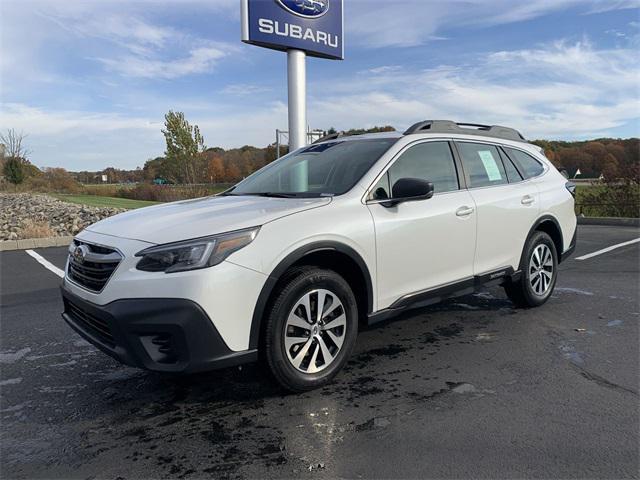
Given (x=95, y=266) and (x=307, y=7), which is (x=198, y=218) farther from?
(x=307, y=7)

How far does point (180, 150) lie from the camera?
31125mm

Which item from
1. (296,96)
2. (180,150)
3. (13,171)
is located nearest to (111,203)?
(180,150)

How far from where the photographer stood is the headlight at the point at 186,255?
2746 mm

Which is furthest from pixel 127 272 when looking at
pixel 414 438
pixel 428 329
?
pixel 428 329

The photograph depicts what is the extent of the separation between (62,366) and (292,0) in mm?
10838

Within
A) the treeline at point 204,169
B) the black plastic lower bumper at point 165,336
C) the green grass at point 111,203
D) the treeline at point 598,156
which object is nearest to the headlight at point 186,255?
the black plastic lower bumper at point 165,336

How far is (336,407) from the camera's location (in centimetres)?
307

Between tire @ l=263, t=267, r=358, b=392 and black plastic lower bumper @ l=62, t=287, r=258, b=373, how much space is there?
28 centimetres

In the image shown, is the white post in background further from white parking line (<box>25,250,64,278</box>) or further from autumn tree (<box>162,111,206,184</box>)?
autumn tree (<box>162,111,206,184</box>)

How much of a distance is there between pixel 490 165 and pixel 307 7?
9.53 m

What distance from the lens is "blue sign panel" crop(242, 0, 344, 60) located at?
38.0 feet

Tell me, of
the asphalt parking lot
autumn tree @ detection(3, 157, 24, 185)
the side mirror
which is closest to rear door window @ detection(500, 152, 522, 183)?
the asphalt parking lot

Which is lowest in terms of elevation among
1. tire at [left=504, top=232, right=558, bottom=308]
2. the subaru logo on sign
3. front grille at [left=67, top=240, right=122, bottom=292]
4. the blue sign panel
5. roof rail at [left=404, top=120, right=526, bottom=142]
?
tire at [left=504, top=232, right=558, bottom=308]

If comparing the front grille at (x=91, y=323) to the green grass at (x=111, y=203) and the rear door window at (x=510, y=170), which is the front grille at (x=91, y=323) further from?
the green grass at (x=111, y=203)
